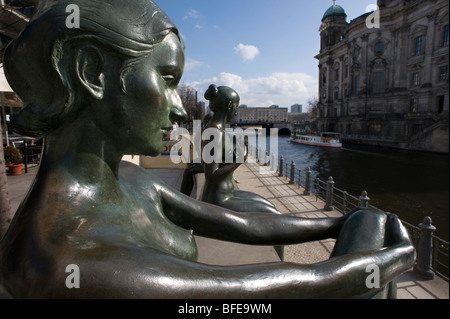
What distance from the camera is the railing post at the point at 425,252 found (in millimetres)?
5379

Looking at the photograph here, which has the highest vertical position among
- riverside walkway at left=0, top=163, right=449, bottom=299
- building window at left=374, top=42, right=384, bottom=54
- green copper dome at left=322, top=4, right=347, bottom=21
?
green copper dome at left=322, top=4, right=347, bottom=21

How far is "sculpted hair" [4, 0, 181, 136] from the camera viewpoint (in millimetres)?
972

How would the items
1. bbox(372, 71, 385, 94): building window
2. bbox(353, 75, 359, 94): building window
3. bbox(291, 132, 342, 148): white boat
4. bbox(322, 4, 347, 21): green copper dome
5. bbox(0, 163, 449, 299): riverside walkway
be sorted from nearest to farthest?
bbox(0, 163, 449, 299): riverside walkway → bbox(291, 132, 342, 148): white boat → bbox(372, 71, 385, 94): building window → bbox(353, 75, 359, 94): building window → bbox(322, 4, 347, 21): green copper dome

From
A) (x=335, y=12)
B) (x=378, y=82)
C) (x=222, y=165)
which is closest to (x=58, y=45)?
(x=222, y=165)

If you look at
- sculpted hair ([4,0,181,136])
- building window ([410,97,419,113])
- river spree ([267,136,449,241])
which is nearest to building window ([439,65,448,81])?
building window ([410,97,419,113])

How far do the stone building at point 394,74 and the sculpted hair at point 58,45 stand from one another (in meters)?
36.0

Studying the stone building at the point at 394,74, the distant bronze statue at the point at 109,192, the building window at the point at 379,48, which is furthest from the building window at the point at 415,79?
the distant bronze statue at the point at 109,192

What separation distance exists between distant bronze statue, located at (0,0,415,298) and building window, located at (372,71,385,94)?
55724 mm

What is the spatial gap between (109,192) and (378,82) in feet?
186

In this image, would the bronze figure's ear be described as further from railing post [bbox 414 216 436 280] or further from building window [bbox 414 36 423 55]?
building window [bbox 414 36 423 55]

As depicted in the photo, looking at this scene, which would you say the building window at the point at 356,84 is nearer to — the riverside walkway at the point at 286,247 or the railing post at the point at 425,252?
the riverside walkway at the point at 286,247

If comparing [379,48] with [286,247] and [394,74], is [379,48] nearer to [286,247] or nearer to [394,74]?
[394,74]

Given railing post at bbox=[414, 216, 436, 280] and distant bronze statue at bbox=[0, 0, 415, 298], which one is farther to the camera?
railing post at bbox=[414, 216, 436, 280]

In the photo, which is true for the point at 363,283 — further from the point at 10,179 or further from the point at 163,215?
the point at 10,179
